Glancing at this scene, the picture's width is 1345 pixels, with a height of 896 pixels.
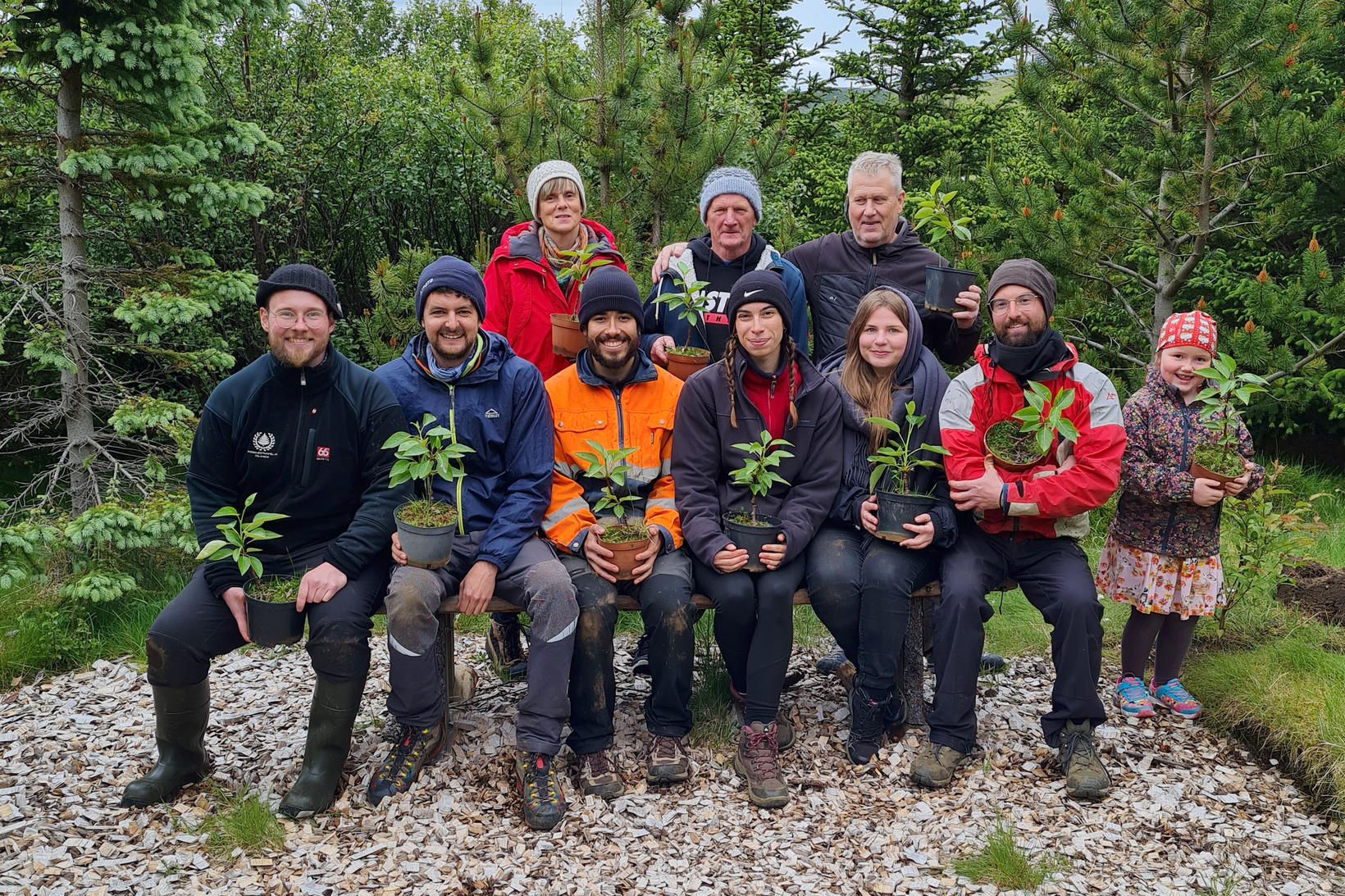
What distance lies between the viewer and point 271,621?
3500mm

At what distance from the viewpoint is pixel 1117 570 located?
438 centimetres

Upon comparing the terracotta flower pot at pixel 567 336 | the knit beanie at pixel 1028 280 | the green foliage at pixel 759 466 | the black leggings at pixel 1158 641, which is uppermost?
the knit beanie at pixel 1028 280

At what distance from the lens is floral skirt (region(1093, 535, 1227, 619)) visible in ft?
13.7

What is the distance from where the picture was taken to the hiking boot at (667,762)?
12.6ft

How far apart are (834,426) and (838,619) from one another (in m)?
0.84

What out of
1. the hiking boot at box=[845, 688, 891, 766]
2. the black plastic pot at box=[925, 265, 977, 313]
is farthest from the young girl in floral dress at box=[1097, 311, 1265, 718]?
the hiking boot at box=[845, 688, 891, 766]

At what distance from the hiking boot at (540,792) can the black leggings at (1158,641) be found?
274 centimetres

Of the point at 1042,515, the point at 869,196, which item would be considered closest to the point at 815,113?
the point at 869,196

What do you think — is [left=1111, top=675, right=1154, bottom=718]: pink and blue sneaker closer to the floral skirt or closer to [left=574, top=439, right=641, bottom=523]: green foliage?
the floral skirt

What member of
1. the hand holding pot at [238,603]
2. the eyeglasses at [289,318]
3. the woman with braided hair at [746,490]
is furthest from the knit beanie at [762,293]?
the hand holding pot at [238,603]

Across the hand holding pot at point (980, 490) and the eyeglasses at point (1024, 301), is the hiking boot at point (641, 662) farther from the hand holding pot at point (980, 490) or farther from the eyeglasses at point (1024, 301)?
the eyeglasses at point (1024, 301)

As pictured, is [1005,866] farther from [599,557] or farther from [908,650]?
[599,557]

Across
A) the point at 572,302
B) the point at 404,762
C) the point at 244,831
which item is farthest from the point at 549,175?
the point at 244,831

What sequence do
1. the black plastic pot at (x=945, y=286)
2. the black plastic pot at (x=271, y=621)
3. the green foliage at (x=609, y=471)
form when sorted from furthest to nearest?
the black plastic pot at (x=945, y=286), the green foliage at (x=609, y=471), the black plastic pot at (x=271, y=621)
